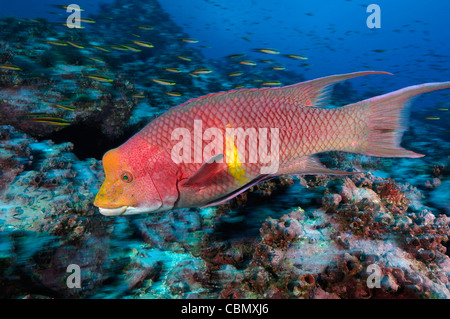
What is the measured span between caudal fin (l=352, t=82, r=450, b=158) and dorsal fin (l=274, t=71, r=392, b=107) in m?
0.27

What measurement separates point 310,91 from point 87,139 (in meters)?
4.88

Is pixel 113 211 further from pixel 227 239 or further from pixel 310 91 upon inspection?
pixel 310 91

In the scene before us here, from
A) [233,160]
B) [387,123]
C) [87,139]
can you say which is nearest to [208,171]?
[233,160]

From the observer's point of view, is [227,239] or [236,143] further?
[227,239]

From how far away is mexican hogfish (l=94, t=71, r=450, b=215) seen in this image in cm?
166

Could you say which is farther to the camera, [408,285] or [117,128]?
[117,128]

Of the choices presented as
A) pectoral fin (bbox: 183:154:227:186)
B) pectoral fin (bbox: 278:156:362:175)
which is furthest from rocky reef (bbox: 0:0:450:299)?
pectoral fin (bbox: 183:154:227:186)

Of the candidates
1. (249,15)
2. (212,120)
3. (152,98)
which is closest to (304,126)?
(212,120)

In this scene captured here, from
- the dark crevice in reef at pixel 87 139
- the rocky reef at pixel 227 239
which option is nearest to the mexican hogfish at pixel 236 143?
the rocky reef at pixel 227 239

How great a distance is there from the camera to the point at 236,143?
1.75 metres

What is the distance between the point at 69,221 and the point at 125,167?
135 centimetres

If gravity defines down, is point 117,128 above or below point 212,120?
below
